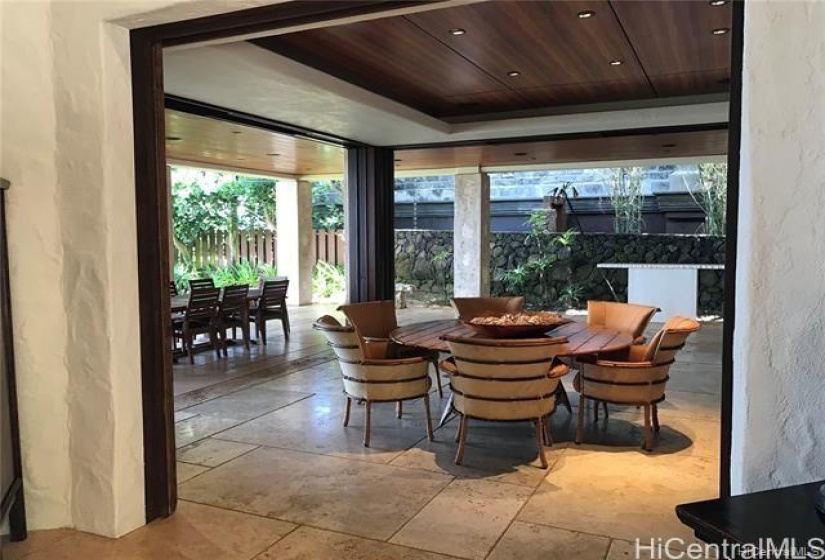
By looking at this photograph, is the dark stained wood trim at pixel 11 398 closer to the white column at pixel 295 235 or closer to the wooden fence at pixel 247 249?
the white column at pixel 295 235

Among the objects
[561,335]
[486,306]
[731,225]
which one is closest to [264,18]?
[731,225]

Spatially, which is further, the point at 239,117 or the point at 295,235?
the point at 295,235

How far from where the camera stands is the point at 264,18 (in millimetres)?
2602

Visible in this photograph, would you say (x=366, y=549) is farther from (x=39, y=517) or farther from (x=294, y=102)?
(x=294, y=102)

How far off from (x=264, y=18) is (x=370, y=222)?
Answer: 4.89 metres

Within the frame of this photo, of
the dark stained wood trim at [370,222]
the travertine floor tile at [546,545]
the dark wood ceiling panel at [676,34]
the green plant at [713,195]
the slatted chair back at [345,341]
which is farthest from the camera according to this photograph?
the green plant at [713,195]

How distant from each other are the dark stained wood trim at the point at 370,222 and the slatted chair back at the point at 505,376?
3.99m

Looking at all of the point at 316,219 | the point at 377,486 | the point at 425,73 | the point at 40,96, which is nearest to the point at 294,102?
the point at 425,73

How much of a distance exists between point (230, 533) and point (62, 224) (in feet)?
5.02

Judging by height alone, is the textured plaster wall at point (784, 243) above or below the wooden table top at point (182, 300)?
above

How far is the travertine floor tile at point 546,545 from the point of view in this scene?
8.65 feet

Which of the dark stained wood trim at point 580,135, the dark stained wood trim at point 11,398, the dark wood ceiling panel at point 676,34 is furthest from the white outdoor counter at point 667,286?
the dark stained wood trim at point 11,398

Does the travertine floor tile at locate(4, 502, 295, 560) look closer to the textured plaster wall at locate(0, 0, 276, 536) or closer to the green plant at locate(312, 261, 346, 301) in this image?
the textured plaster wall at locate(0, 0, 276, 536)

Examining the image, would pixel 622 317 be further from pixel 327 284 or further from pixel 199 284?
pixel 327 284
